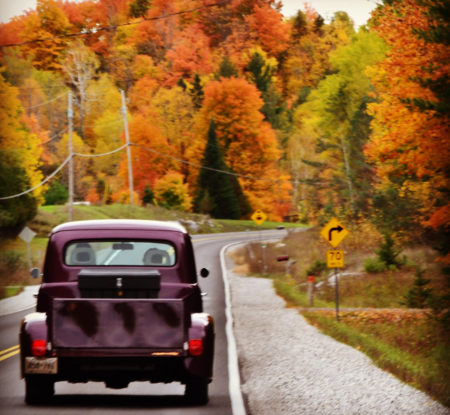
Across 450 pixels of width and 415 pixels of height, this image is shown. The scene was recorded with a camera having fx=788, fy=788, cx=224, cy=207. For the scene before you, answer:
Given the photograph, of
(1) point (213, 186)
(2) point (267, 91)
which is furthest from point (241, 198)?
(2) point (267, 91)

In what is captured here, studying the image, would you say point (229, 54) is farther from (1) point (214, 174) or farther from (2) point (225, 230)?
(2) point (225, 230)

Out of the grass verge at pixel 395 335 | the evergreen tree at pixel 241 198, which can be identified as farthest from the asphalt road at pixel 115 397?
the evergreen tree at pixel 241 198

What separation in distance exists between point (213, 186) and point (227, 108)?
8279mm

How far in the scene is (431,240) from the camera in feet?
115

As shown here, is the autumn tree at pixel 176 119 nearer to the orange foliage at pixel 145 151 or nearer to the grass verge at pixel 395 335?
the orange foliage at pixel 145 151

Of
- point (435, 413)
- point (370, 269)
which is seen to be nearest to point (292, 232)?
point (370, 269)

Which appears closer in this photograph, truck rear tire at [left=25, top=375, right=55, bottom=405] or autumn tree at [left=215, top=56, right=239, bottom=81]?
truck rear tire at [left=25, top=375, right=55, bottom=405]

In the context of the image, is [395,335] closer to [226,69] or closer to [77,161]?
[77,161]

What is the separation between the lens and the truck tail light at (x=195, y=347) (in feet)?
26.1

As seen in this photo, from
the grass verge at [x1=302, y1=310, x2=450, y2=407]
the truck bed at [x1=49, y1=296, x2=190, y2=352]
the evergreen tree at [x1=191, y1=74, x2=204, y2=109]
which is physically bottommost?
the grass verge at [x1=302, y1=310, x2=450, y2=407]

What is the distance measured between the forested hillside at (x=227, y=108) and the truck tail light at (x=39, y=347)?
1427cm

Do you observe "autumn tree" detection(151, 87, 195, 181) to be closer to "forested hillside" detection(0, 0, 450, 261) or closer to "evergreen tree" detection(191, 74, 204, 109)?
"forested hillside" detection(0, 0, 450, 261)

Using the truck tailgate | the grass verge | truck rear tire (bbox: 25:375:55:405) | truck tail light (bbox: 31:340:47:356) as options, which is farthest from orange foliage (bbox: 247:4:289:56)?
truck tail light (bbox: 31:340:47:356)

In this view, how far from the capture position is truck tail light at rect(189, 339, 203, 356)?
7949mm
